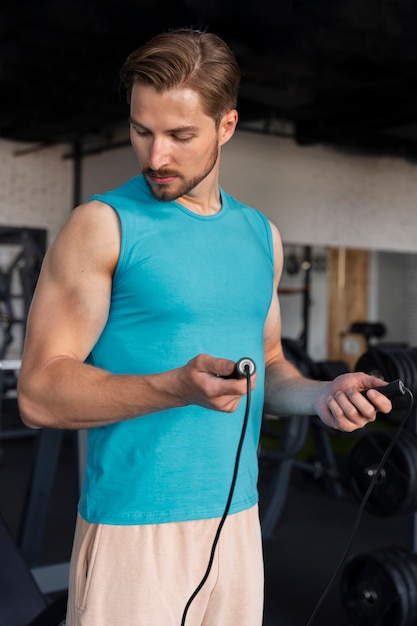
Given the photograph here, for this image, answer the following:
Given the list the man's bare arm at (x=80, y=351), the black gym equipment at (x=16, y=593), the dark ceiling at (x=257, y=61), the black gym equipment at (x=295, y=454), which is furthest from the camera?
the dark ceiling at (x=257, y=61)

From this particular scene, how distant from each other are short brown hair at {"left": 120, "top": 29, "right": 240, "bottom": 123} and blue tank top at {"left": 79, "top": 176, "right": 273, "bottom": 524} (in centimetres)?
15

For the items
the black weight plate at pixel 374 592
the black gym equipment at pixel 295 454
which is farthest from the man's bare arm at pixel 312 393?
the black gym equipment at pixel 295 454

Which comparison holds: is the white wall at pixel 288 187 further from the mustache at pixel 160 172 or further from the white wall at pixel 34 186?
the mustache at pixel 160 172

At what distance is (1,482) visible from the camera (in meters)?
4.51

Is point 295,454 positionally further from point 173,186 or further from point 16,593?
point 173,186

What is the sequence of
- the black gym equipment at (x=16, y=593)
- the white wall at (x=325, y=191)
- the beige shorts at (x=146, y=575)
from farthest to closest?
1. the white wall at (x=325, y=191)
2. the black gym equipment at (x=16, y=593)
3. the beige shorts at (x=146, y=575)

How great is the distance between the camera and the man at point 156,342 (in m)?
0.99

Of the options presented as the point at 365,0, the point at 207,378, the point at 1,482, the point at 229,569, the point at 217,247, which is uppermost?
the point at 365,0

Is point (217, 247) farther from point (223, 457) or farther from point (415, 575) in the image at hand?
point (415, 575)

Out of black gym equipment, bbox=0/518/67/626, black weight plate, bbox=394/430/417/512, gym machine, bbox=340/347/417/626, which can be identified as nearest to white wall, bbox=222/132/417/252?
gym machine, bbox=340/347/417/626

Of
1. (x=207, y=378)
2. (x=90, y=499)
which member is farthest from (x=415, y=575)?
(x=207, y=378)

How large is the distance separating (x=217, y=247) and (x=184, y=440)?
0.91ft

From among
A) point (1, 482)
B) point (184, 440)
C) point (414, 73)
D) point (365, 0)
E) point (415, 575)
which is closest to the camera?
point (184, 440)

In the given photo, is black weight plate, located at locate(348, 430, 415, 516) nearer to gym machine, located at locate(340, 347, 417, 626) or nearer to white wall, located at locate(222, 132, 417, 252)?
gym machine, located at locate(340, 347, 417, 626)
